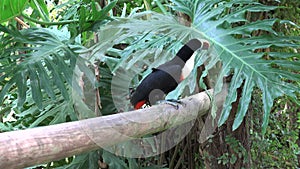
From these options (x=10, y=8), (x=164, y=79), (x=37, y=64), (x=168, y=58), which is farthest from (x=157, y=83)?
(x=10, y=8)

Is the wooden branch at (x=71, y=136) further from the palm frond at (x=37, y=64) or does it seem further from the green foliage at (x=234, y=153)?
the green foliage at (x=234, y=153)

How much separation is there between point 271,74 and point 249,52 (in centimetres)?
13

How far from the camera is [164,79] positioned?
162 centimetres

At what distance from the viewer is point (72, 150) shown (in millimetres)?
879

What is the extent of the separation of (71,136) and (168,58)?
41.8 inches

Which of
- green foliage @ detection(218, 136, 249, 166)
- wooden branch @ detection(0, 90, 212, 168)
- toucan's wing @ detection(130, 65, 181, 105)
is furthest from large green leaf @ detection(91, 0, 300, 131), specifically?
green foliage @ detection(218, 136, 249, 166)

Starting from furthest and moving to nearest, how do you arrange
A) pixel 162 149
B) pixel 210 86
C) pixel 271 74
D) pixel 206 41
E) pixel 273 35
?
1. pixel 162 149
2. pixel 210 86
3. pixel 206 41
4. pixel 273 35
5. pixel 271 74

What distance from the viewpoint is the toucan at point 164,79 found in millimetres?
1608

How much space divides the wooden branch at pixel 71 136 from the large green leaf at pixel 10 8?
652 mm

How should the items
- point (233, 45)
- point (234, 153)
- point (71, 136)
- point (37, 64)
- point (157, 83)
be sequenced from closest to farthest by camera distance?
point (71, 136)
point (233, 45)
point (37, 64)
point (157, 83)
point (234, 153)

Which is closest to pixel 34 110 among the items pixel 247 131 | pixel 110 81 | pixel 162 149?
pixel 110 81

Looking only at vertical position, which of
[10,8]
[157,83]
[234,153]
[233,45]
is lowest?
[234,153]

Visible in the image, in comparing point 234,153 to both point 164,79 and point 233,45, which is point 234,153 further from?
point 233,45

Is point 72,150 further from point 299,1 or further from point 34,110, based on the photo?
point 299,1
